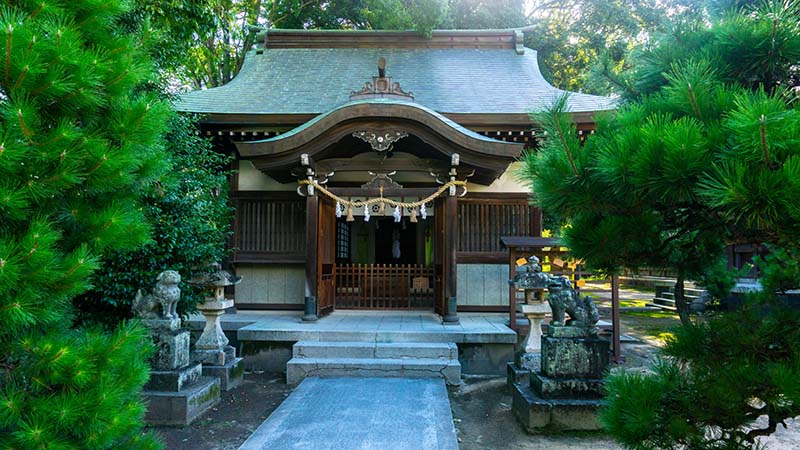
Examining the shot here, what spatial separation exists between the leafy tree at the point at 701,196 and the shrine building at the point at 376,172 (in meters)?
4.89

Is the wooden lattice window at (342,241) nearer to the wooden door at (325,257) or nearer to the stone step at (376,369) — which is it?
the wooden door at (325,257)

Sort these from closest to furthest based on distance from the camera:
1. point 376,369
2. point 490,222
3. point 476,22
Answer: point 376,369 → point 490,222 → point 476,22

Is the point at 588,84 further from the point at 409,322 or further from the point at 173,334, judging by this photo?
the point at 409,322

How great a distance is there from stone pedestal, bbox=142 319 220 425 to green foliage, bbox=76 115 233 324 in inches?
18.9

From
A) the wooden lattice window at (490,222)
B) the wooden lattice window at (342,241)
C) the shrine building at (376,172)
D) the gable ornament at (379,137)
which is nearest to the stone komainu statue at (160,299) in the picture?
the shrine building at (376,172)

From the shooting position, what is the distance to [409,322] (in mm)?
7355

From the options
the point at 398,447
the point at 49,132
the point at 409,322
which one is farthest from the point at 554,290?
the point at 49,132

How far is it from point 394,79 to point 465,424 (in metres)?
8.15

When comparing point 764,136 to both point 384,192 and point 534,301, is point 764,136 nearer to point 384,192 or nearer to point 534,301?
point 534,301

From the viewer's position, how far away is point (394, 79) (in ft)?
34.3

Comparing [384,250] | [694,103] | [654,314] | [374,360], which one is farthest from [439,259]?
[654,314]

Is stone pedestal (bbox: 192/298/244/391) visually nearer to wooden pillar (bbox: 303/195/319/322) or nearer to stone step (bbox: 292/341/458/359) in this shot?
stone step (bbox: 292/341/458/359)

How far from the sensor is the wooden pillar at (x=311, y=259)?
23.8ft

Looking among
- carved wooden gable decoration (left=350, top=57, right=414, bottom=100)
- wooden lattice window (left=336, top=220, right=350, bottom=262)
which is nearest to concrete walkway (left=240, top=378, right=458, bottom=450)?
carved wooden gable decoration (left=350, top=57, right=414, bottom=100)
